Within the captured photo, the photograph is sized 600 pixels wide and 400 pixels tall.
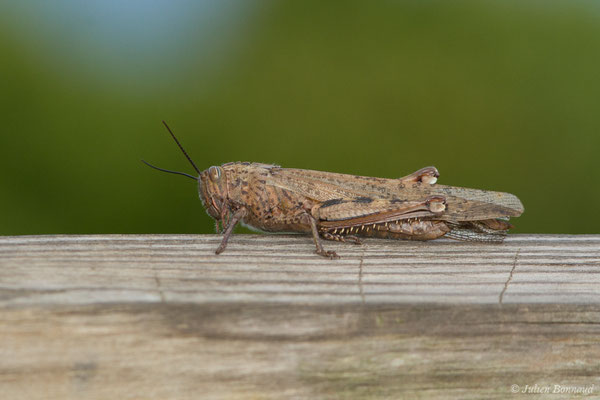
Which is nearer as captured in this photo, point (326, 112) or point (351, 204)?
point (351, 204)

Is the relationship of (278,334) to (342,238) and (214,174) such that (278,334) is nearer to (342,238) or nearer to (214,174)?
(342,238)

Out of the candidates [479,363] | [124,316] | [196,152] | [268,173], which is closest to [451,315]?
[479,363]

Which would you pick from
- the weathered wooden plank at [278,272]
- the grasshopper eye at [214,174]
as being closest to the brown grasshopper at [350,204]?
the grasshopper eye at [214,174]

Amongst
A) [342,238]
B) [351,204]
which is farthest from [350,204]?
[342,238]

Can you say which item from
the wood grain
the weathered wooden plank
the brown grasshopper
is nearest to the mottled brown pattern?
the brown grasshopper

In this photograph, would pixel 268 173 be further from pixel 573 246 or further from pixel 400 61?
pixel 400 61

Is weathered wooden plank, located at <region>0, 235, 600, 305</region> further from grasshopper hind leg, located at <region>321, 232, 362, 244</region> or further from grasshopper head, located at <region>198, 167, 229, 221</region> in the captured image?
grasshopper head, located at <region>198, 167, 229, 221</region>
